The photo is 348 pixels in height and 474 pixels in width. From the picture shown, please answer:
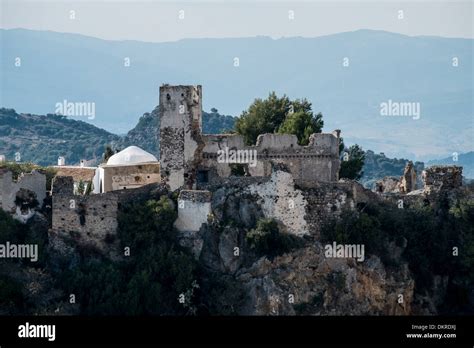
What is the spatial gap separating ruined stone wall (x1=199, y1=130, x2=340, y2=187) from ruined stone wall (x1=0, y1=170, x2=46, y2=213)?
6.47 m

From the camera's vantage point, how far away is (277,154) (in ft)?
192

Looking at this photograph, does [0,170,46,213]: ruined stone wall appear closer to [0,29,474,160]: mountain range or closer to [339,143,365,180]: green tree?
[339,143,365,180]: green tree

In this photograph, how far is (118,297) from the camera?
175 ft

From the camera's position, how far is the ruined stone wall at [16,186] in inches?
2185

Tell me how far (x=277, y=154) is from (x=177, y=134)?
14.0ft

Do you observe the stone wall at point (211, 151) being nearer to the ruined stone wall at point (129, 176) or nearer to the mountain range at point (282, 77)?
the ruined stone wall at point (129, 176)

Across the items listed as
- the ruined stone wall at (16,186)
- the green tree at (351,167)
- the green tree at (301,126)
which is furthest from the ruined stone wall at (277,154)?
the ruined stone wall at (16,186)

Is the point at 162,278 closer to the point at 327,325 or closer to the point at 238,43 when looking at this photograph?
the point at 327,325

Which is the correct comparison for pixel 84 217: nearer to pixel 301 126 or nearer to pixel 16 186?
pixel 16 186

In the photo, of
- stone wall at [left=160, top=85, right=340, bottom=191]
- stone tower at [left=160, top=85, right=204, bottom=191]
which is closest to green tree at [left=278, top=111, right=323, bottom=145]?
stone wall at [left=160, top=85, right=340, bottom=191]

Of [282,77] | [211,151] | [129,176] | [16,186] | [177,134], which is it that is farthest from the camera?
[282,77]

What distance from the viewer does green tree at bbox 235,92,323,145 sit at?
63.0 metres

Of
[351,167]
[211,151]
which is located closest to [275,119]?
[351,167]

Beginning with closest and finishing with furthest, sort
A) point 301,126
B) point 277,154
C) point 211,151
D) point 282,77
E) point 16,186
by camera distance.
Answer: point 16,186 → point 211,151 → point 277,154 → point 301,126 → point 282,77
